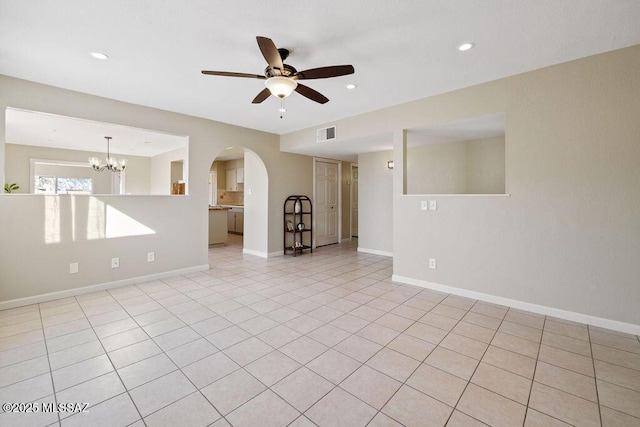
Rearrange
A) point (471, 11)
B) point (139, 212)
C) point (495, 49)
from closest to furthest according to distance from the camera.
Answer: point (471, 11) < point (495, 49) < point (139, 212)

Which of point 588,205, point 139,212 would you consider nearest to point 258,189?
point 139,212

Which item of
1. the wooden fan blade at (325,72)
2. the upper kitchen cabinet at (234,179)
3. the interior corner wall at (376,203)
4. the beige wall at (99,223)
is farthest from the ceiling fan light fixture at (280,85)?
the upper kitchen cabinet at (234,179)

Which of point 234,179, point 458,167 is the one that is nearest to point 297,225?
point 458,167

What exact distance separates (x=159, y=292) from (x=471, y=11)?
14.2 ft

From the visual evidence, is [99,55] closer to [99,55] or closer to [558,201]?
[99,55]

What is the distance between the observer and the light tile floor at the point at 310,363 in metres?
1.57

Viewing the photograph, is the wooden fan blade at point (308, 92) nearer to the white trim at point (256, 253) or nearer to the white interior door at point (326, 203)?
the white trim at point (256, 253)

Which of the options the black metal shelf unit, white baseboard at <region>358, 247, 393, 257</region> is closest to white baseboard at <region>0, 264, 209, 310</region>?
the black metal shelf unit

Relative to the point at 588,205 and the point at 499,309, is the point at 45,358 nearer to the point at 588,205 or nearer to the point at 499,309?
the point at 499,309

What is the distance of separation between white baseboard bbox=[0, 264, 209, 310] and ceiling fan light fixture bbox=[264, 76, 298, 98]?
3297mm

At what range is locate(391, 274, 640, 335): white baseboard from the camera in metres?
2.53

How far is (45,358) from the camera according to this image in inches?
82.1

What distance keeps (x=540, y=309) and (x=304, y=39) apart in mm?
3529

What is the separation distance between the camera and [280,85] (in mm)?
2381
